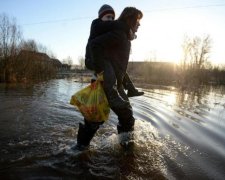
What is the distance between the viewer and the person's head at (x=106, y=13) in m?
3.73

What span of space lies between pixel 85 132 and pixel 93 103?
518 millimetres

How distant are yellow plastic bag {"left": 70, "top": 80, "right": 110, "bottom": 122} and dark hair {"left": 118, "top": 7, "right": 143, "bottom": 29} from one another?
1.05 metres

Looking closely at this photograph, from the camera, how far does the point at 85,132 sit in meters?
3.90

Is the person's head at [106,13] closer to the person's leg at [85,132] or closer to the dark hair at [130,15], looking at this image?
the dark hair at [130,15]

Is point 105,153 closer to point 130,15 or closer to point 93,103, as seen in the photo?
point 93,103

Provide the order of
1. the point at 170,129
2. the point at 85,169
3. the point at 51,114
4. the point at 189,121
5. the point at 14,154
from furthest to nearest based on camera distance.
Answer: the point at 189,121 → the point at 51,114 → the point at 170,129 → the point at 14,154 → the point at 85,169

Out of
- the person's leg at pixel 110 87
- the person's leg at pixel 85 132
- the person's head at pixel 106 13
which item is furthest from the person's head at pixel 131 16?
the person's leg at pixel 85 132

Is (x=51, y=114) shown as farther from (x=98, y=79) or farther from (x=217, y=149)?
(x=217, y=149)

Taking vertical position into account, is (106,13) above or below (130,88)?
above

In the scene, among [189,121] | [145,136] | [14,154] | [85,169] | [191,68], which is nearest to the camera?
[85,169]

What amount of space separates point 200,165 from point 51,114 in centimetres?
432

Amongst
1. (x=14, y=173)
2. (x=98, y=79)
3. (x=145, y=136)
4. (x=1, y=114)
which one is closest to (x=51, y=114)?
(x=1, y=114)

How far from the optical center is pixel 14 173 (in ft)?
10.1

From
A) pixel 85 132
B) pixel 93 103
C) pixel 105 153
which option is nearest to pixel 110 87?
pixel 93 103
